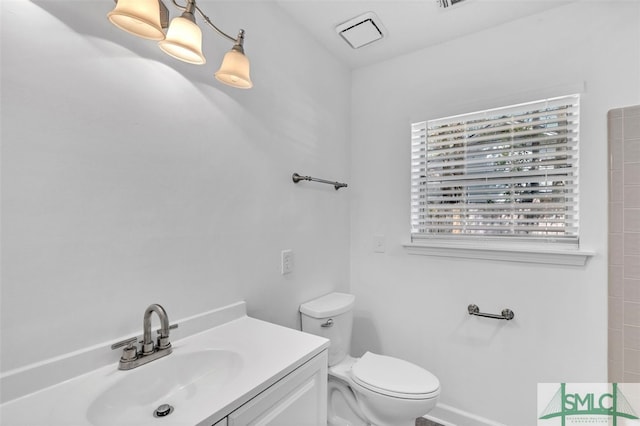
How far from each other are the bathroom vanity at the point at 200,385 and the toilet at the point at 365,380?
0.41m

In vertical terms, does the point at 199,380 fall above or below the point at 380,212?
below

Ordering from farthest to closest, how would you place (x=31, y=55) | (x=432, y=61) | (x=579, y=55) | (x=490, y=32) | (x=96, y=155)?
(x=432, y=61), (x=490, y=32), (x=579, y=55), (x=96, y=155), (x=31, y=55)

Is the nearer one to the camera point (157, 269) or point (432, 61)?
point (157, 269)

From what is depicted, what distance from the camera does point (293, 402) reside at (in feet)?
3.13

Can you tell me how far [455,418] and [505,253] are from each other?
1.07 m

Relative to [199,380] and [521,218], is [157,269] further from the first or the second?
[521,218]

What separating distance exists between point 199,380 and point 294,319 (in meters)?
0.70

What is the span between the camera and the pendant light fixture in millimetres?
754

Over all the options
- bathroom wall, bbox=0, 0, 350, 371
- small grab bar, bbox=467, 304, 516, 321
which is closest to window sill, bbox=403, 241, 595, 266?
small grab bar, bbox=467, 304, 516, 321

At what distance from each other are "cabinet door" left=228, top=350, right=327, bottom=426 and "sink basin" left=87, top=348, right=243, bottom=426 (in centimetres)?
13

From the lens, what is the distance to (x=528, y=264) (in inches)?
62.2

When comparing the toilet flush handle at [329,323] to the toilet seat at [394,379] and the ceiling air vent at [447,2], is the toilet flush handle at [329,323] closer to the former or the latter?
the toilet seat at [394,379]

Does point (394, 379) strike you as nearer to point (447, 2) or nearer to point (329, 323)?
point (329, 323)

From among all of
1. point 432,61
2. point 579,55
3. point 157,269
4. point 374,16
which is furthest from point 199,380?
point 579,55
